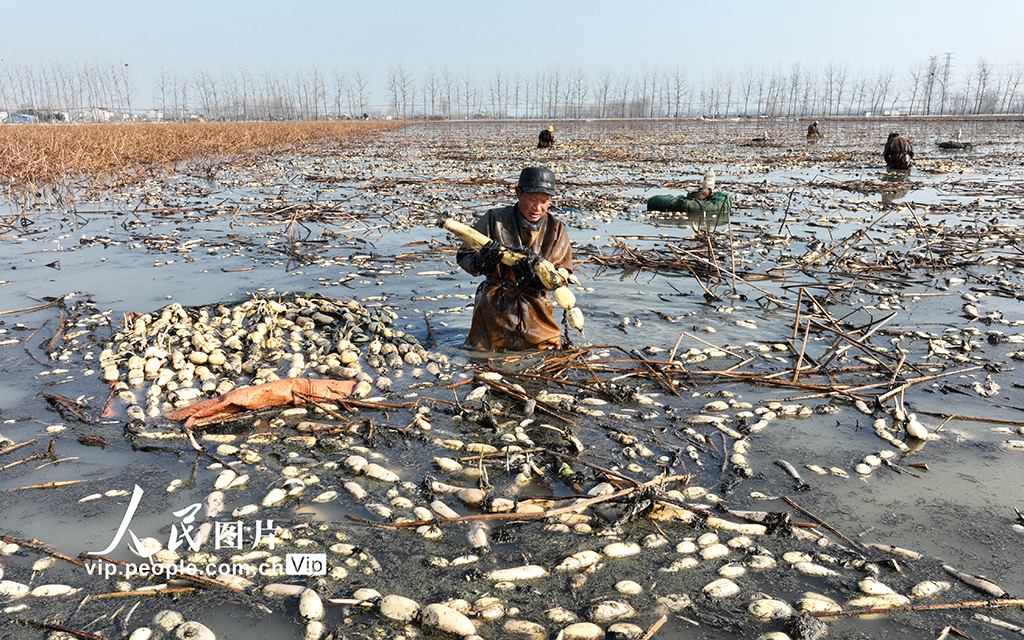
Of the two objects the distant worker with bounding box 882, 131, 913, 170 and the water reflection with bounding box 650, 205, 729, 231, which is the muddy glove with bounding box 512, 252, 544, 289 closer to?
the water reflection with bounding box 650, 205, 729, 231

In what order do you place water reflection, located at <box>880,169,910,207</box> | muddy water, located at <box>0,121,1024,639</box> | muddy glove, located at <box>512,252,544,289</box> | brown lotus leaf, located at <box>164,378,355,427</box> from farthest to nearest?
1. water reflection, located at <box>880,169,910,207</box>
2. muddy glove, located at <box>512,252,544,289</box>
3. brown lotus leaf, located at <box>164,378,355,427</box>
4. muddy water, located at <box>0,121,1024,639</box>

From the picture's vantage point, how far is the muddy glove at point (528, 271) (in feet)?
18.9

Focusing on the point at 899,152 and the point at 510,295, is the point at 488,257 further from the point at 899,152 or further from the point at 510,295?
the point at 899,152

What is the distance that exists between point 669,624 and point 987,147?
43532 mm

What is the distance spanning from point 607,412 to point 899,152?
23.7m

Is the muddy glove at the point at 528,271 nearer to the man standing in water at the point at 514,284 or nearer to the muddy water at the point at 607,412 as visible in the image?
the man standing in water at the point at 514,284

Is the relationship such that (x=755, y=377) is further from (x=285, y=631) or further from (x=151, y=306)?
(x=151, y=306)

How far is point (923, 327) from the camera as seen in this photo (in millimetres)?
6797

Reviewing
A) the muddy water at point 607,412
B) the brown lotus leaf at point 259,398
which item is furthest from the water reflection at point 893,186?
the brown lotus leaf at point 259,398

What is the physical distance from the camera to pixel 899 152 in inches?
901

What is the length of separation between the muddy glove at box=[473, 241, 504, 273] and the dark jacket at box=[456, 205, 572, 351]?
0.10 metres

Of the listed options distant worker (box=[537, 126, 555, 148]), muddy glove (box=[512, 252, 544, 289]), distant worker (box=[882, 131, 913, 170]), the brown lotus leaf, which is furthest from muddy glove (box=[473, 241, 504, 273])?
distant worker (box=[537, 126, 555, 148])

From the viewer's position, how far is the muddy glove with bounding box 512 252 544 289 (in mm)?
5773

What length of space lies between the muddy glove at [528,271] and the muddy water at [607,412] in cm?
96
